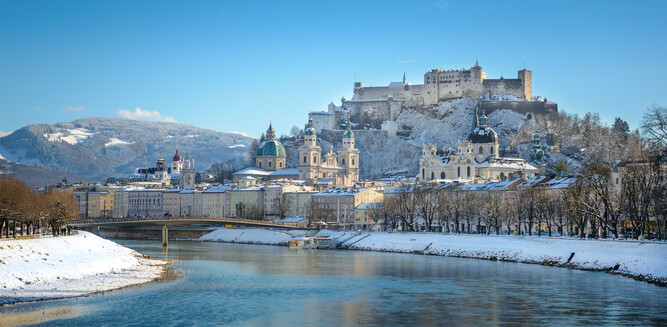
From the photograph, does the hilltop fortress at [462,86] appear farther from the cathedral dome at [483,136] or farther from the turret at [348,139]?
the cathedral dome at [483,136]

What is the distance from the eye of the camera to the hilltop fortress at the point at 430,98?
511 ft

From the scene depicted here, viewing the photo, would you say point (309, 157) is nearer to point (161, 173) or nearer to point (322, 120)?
point (322, 120)

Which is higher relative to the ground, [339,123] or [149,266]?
[339,123]

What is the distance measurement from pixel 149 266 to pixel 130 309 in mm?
18328

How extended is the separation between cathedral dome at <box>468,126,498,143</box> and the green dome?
131ft

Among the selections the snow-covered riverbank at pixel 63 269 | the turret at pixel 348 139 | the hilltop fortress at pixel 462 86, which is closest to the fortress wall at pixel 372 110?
the hilltop fortress at pixel 462 86

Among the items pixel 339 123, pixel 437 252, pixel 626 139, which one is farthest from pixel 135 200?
pixel 437 252

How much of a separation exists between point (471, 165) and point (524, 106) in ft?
103

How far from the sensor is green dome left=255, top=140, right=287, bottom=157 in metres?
164

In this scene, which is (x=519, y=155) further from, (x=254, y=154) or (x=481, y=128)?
(x=254, y=154)

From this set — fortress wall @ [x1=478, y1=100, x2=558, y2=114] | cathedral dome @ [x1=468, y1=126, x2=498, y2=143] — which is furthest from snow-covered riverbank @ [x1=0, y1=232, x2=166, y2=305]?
fortress wall @ [x1=478, y1=100, x2=558, y2=114]

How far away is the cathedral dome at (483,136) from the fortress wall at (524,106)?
17.3 metres

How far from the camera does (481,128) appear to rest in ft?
454

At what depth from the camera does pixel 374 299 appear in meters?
38.8
